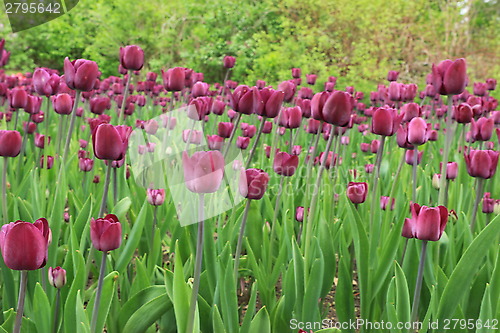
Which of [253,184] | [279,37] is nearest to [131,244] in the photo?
[253,184]

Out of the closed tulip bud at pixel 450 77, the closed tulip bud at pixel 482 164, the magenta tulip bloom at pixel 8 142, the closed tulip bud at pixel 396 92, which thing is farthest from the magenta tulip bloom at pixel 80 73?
the closed tulip bud at pixel 396 92

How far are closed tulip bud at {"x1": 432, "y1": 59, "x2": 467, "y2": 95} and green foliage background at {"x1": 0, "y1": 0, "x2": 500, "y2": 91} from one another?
736cm

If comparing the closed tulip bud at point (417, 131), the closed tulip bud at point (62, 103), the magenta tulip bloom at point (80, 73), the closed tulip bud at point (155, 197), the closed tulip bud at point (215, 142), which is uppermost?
the magenta tulip bloom at point (80, 73)

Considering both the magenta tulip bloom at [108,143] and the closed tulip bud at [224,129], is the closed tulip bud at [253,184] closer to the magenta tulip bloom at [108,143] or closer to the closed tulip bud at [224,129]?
the magenta tulip bloom at [108,143]

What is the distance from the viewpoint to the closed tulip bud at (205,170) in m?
0.85

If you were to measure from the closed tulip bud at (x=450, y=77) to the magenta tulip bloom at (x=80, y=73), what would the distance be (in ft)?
3.60

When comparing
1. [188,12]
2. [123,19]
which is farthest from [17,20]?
[188,12]

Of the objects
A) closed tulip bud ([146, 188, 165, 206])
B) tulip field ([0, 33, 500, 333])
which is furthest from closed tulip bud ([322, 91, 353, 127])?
closed tulip bud ([146, 188, 165, 206])

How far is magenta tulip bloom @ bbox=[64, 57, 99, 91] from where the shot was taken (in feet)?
5.20

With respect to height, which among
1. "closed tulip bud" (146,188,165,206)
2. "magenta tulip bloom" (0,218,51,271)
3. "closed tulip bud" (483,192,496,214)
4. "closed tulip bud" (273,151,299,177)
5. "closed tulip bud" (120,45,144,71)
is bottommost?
"closed tulip bud" (483,192,496,214)

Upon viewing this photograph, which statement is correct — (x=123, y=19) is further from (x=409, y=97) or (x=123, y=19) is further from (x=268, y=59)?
(x=409, y=97)

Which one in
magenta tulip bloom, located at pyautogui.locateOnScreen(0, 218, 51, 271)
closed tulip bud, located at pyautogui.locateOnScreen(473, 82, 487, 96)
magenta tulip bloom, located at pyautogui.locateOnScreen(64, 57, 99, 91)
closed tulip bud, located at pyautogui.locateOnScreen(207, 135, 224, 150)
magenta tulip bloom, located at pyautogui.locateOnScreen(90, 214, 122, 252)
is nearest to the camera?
magenta tulip bloom, located at pyautogui.locateOnScreen(0, 218, 51, 271)

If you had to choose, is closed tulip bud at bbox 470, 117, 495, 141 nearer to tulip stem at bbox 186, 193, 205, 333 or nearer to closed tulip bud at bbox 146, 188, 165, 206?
closed tulip bud at bbox 146, 188, 165, 206

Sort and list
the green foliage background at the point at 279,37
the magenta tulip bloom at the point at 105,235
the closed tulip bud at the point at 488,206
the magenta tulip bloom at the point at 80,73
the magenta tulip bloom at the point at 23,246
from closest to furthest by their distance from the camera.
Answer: the magenta tulip bloom at the point at 23,246 < the magenta tulip bloom at the point at 105,235 < the magenta tulip bloom at the point at 80,73 < the closed tulip bud at the point at 488,206 < the green foliage background at the point at 279,37
